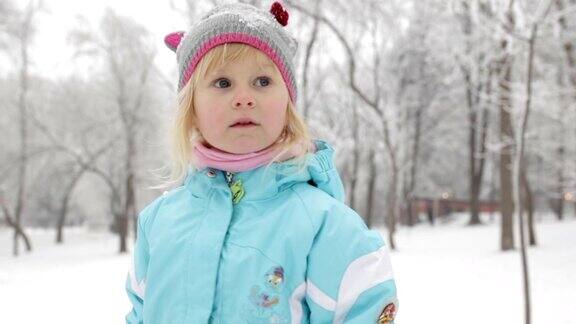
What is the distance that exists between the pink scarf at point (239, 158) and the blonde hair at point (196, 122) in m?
0.02

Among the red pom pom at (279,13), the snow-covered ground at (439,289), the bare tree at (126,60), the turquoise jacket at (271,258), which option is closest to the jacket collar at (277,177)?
the turquoise jacket at (271,258)

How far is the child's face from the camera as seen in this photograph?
4.72ft

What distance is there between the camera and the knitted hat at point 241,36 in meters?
1.49

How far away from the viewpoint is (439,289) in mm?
8047

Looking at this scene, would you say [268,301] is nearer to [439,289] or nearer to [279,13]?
[279,13]

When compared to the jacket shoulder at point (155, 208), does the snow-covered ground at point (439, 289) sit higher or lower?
lower

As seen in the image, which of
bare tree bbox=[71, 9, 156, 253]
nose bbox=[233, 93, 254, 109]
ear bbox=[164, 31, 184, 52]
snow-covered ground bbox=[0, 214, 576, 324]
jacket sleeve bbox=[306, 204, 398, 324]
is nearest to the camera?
jacket sleeve bbox=[306, 204, 398, 324]

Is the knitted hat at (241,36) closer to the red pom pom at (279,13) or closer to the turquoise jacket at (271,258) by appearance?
the red pom pom at (279,13)

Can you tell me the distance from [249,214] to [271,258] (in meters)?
0.14

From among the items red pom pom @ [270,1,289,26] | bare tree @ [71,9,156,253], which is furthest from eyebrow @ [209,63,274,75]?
bare tree @ [71,9,156,253]

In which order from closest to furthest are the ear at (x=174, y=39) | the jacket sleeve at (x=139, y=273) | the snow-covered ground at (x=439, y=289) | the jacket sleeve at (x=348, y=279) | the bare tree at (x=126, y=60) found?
the jacket sleeve at (x=348, y=279), the jacket sleeve at (x=139, y=273), the ear at (x=174, y=39), the snow-covered ground at (x=439, y=289), the bare tree at (x=126, y=60)

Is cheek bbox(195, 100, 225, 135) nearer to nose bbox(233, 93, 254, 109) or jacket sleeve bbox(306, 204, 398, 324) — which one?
nose bbox(233, 93, 254, 109)

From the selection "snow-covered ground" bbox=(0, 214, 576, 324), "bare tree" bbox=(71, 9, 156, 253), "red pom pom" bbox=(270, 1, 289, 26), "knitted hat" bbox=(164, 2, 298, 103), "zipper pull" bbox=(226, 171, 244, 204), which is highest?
"bare tree" bbox=(71, 9, 156, 253)

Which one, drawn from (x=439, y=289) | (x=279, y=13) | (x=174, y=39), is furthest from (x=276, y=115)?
→ (x=439, y=289)
